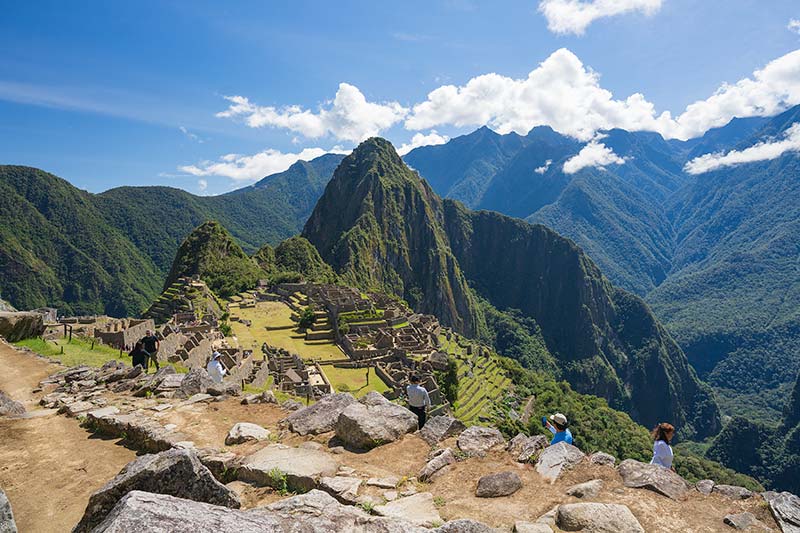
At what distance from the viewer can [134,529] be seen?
3.33m

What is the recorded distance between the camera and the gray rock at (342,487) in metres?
6.34

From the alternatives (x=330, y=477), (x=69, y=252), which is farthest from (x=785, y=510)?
(x=69, y=252)

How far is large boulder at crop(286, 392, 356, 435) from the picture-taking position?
370 inches

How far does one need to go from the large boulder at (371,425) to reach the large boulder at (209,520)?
3.96 metres

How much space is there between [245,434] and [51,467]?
352 cm

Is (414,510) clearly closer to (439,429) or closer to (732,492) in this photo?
(439,429)

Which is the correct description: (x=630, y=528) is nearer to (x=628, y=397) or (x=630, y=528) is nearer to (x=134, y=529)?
(x=134, y=529)

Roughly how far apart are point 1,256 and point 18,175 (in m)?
60.7

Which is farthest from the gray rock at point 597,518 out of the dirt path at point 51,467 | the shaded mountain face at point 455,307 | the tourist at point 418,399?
the shaded mountain face at point 455,307

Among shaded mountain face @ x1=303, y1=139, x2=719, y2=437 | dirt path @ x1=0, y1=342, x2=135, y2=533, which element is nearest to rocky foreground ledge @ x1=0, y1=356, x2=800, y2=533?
dirt path @ x1=0, y1=342, x2=135, y2=533

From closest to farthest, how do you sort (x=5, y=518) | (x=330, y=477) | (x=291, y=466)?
(x=5, y=518) → (x=330, y=477) → (x=291, y=466)

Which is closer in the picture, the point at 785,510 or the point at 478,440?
the point at 785,510

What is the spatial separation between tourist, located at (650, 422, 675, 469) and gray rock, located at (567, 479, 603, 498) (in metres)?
2.56

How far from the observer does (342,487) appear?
661 centimetres
